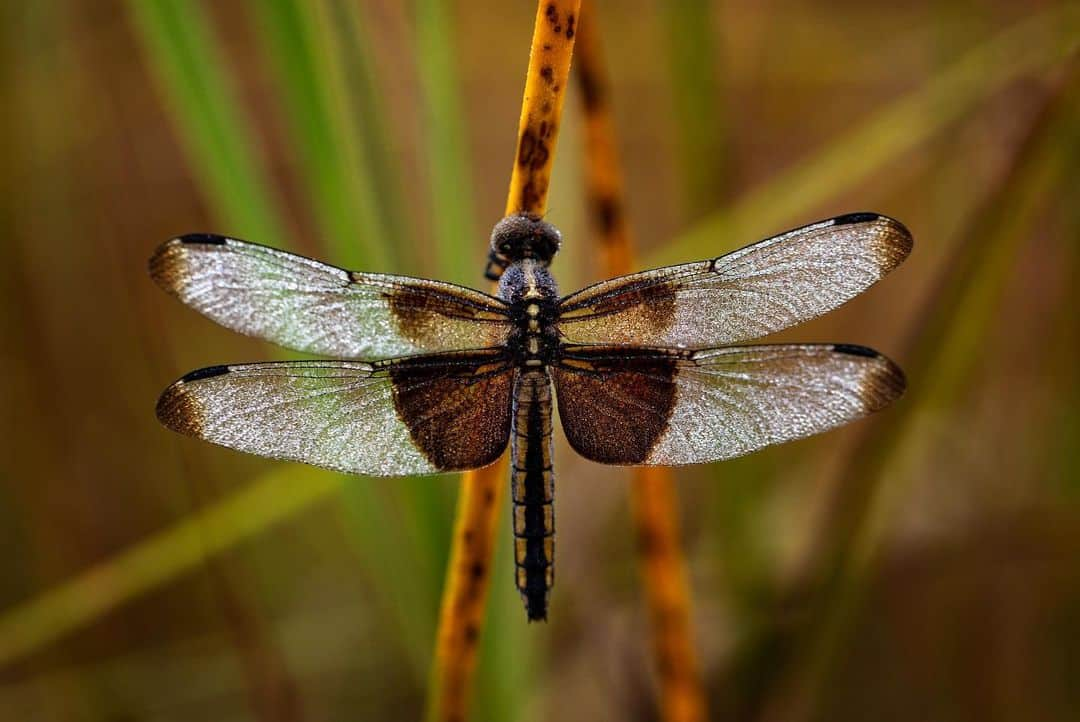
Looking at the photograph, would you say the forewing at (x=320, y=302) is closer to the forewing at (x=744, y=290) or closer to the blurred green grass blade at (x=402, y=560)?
the forewing at (x=744, y=290)


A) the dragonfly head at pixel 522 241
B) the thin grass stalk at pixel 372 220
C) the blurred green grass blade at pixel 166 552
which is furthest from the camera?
the blurred green grass blade at pixel 166 552

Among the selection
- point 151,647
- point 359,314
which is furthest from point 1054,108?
point 151,647

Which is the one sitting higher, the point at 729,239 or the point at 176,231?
the point at 176,231

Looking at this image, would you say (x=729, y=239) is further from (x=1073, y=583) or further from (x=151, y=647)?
(x=151, y=647)

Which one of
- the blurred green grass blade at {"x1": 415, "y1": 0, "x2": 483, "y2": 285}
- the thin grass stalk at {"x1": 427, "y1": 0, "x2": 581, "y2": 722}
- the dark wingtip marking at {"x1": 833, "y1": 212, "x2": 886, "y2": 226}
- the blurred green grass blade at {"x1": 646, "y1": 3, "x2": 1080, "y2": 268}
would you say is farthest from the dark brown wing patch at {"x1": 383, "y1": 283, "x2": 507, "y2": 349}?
the blurred green grass blade at {"x1": 646, "y1": 3, "x2": 1080, "y2": 268}

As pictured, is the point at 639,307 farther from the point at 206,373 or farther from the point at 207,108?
the point at 207,108

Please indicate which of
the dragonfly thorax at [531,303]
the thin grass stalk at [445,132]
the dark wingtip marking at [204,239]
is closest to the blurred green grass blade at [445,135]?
the thin grass stalk at [445,132]

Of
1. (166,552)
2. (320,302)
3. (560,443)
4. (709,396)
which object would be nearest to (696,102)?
(709,396)

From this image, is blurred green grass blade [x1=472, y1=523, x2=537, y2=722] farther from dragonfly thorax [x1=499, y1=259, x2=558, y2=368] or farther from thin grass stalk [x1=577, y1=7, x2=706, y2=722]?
dragonfly thorax [x1=499, y1=259, x2=558, y2=368]
